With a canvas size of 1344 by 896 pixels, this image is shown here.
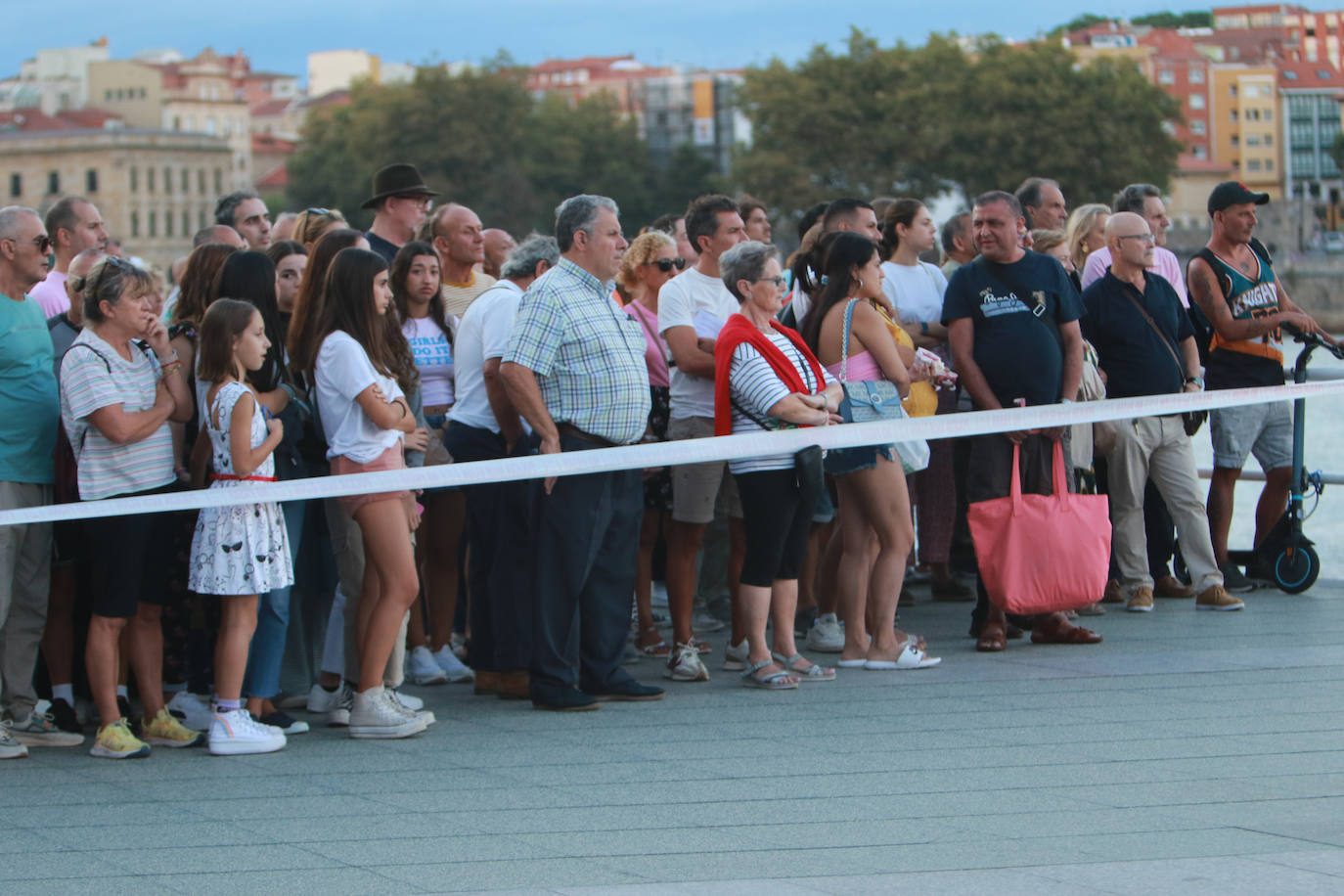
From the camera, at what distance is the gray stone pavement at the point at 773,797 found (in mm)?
4473

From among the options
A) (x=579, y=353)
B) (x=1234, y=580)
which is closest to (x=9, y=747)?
(x=579, y=353)

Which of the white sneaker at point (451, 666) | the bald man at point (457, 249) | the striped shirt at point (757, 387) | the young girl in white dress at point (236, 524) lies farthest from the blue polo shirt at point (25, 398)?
the striped shirt at point (757, 387)

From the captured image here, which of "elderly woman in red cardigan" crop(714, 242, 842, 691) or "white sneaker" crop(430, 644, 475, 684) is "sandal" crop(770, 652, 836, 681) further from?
"white sneaker" crop(430, 644, 475, 684)

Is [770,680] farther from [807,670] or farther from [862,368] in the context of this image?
[862,368]

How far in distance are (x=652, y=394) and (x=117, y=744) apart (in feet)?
9.04

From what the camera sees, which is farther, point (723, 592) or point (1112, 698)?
point (723, 592)

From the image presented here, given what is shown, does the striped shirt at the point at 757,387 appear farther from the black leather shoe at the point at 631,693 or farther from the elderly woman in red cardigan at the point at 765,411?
the black leather shoe at the point at 631,693

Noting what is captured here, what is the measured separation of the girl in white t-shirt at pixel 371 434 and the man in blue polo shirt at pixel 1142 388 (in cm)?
360

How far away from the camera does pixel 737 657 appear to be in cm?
727

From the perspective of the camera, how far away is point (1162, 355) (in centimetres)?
833

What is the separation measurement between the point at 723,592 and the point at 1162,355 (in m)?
2.23

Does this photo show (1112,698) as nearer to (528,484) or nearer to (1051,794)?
(1051,794)

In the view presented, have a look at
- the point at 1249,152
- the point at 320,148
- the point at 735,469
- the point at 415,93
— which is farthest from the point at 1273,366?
the point at 1249,152

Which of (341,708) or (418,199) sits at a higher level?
(418,199)
